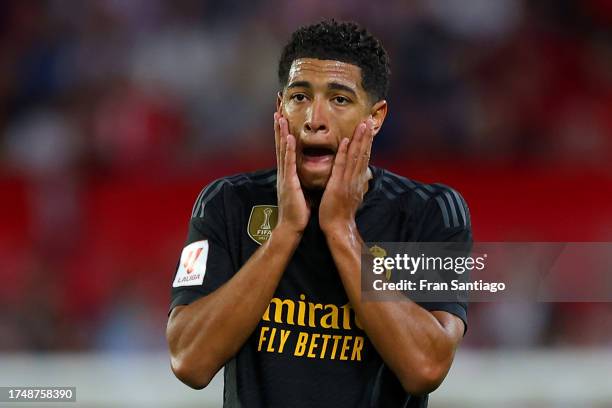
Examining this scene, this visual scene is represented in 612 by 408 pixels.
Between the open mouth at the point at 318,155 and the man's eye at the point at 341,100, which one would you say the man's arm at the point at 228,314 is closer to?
the open mouth at the point at 318,155

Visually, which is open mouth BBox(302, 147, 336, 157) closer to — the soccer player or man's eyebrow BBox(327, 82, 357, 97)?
the soccer player

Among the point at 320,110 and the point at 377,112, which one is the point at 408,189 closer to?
the point at 377,112

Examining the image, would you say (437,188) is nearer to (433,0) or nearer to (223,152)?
(223,152)

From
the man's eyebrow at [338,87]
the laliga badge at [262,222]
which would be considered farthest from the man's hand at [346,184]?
the laliga badge at [262,222]

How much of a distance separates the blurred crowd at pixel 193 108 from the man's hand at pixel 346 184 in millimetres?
3934

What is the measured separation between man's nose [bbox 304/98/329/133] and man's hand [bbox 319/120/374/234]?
0.08 m

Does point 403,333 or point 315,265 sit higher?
point 315,265

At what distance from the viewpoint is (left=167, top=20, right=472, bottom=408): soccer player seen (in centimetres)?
287

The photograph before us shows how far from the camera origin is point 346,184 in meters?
3.01

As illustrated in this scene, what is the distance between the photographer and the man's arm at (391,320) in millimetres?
2826

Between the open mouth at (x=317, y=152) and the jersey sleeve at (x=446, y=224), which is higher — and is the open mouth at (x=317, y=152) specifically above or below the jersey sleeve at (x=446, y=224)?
above

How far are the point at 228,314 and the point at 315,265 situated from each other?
0.36 meters

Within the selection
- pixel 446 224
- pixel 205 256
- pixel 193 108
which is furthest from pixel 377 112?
pixel 193 108

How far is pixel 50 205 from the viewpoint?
7.25m
